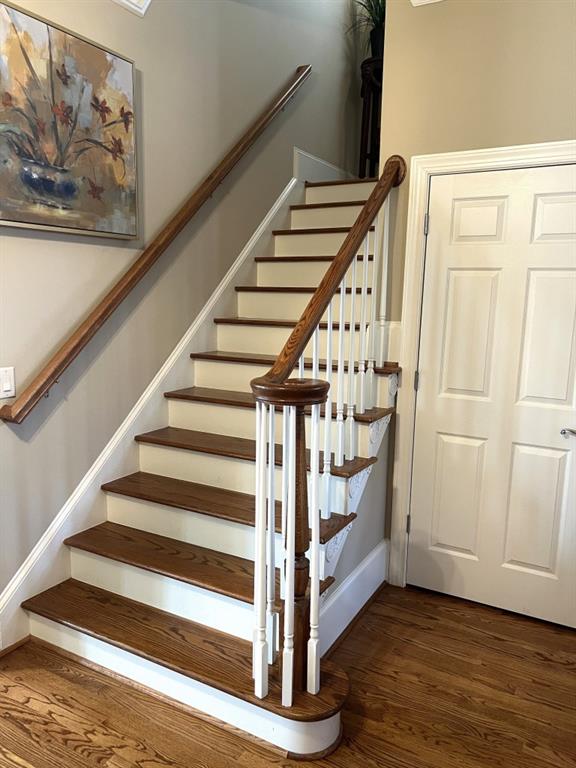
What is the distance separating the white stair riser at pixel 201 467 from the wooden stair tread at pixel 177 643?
59 centimetres

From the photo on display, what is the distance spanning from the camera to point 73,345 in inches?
87.7

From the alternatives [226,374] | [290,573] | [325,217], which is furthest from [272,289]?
[290,573]

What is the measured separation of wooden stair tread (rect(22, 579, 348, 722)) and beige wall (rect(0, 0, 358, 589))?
0.28 metres

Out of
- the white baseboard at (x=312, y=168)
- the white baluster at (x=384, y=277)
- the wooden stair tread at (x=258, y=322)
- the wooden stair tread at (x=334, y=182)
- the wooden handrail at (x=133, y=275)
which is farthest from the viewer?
the white baseboard at (x=312, y=168)

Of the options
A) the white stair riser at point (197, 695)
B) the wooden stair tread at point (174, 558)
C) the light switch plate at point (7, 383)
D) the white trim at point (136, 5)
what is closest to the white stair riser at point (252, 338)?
the wooden stair tread at point (174, 558)

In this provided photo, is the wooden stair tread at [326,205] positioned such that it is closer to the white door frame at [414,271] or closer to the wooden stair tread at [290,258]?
the wooden stair tread at [290,258]

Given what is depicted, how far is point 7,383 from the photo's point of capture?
208cm

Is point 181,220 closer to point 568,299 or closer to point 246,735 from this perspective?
point 568,299

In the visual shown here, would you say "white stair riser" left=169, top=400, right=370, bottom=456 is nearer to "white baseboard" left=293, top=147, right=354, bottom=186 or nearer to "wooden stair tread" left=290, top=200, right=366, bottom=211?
"wooden stair tread" left=290, top=200, right=366, bottom=211

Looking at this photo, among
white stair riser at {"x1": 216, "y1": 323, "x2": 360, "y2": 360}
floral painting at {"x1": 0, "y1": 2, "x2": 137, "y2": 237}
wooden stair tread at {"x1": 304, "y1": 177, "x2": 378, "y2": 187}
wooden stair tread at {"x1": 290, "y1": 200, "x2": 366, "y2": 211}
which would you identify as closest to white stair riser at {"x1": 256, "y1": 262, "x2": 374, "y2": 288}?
white stair riser at {"x1": 216, "y1": 323, "x2": 360, "y2": 360}

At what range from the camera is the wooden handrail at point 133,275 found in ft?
6.81

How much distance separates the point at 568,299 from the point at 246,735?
2.01m

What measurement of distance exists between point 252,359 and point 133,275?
72cm

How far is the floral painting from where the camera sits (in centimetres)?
196
